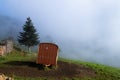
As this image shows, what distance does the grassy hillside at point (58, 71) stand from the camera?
39.0 m

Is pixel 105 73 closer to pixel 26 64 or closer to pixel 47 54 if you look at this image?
pixel 47 54

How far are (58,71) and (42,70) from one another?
1.69 metres

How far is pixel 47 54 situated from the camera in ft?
142

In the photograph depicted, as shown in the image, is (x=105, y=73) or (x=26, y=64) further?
(x=26, y=64)

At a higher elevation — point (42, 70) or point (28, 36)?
point (28, 36)

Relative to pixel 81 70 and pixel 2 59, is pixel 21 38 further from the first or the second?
pixel 81 70

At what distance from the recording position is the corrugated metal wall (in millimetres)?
42562

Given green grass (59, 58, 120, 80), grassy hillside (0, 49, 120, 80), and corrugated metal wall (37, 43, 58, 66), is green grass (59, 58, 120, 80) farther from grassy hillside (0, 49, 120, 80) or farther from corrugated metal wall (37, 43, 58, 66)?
corrugated metal wall (37, 43, 58, 66)

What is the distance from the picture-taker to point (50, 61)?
42.6 m

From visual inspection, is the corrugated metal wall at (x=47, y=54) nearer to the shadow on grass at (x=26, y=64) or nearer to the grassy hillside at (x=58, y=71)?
the shadow on grass at (x=26, y=64)

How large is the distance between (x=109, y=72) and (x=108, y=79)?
8.76ft

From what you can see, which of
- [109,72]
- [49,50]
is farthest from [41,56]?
[109,72]

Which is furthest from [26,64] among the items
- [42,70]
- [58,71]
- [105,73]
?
[105,73]

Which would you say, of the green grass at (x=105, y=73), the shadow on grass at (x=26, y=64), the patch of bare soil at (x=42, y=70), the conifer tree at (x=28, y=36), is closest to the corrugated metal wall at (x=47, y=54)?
the shadow on grass at (x=26, y=64)
